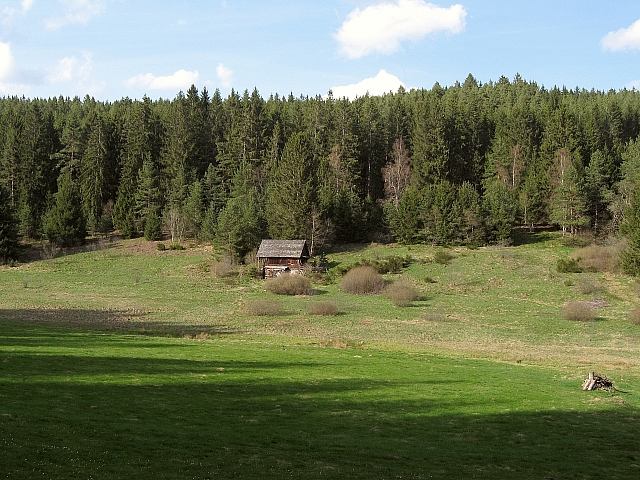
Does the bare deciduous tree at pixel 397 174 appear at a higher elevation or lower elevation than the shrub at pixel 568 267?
higher

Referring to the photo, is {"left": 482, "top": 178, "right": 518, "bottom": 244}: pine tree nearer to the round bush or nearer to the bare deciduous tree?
the bare deciduous tree

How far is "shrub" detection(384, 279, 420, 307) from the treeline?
2556 cm

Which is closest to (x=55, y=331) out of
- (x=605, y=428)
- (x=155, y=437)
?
(x=155, y=437)

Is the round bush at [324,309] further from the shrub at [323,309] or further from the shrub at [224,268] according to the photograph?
the shrub at [224,268]

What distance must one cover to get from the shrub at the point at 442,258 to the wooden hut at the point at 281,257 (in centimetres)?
1885

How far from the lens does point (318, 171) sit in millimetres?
109188

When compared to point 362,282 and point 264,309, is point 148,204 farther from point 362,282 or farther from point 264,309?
point 264,309

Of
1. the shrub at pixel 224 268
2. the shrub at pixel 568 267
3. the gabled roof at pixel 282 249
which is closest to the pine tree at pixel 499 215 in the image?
the shrub at pixel 568 267

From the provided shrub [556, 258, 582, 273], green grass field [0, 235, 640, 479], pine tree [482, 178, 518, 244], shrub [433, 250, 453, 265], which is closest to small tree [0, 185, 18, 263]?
green grass field [0, 235, 640, 479]

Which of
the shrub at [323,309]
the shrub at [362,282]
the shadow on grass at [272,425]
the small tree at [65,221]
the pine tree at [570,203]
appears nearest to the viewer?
the shadow on grass at [272,425]

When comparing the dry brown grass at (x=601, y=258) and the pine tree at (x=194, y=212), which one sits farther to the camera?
the pine tree at (x=194, y=212)

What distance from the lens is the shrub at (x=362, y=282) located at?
246 ft

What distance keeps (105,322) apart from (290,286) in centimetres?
2706

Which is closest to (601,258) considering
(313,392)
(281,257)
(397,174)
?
(281,257)
